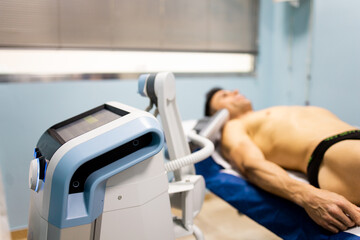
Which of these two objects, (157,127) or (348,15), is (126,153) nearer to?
(157,127)

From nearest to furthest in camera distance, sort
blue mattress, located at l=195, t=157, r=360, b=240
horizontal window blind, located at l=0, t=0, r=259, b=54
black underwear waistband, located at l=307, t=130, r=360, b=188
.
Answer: blue mattress, located at l=195, t=157, r=360, b=240 → black underwear waistband, located at l=307, t=130, r=360, b=188 → horizontal window blind, located at l=0, t=0, r=259, b=54

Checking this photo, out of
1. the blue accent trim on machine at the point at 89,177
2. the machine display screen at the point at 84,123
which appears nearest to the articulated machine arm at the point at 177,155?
the machine display screen at the point at 84,123

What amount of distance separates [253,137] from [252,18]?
1440 millimetres

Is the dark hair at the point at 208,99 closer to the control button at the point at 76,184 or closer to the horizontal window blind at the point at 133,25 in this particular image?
the horizontal window blind at the point at 133,25

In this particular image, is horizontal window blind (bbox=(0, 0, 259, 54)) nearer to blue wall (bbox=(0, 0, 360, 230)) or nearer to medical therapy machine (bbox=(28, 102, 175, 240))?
blue wall (bbox=(0, 0, 360, 230))

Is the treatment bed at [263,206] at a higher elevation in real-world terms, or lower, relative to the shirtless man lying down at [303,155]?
lower

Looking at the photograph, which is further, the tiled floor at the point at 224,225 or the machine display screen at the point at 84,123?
the tiled floor at the point at 224,225

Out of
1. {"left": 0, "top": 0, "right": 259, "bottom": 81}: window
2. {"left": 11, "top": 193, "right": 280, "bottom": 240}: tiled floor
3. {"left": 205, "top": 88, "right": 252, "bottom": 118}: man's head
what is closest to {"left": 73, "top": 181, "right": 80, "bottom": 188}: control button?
{"left": 11, "top": 193, "right": 280, "bottom": 240}: tiled floor

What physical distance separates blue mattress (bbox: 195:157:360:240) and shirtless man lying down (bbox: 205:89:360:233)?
45 mm

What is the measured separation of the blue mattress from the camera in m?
1.22

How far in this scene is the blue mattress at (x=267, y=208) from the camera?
4.00ft

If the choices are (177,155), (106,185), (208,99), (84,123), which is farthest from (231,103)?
(106,185)

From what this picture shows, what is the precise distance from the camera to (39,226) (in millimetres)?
826

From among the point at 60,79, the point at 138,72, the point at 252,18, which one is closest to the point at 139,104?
the point at 138,72
